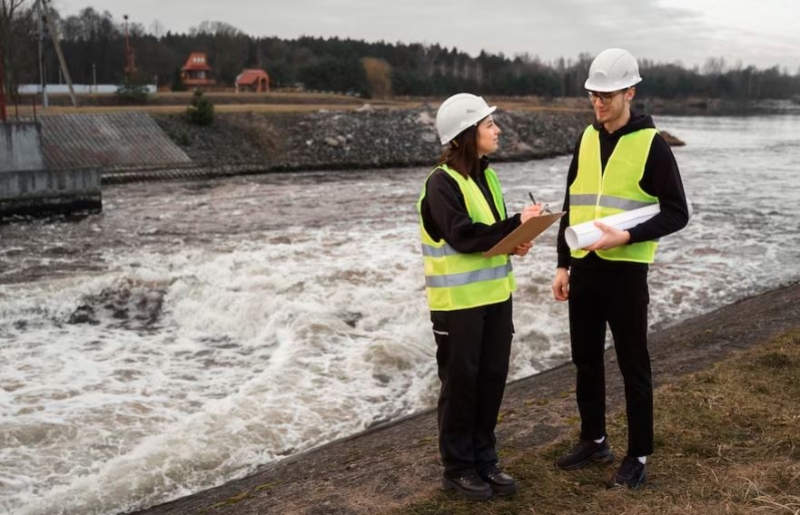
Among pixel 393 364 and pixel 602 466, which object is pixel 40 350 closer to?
pixel 393 364

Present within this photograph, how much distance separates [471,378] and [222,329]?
7.95 meters

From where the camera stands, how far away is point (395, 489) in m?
4.64

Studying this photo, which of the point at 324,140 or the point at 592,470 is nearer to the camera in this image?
the point at 592,470

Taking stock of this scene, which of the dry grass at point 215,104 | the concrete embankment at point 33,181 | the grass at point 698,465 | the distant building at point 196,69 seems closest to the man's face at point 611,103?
the grass at point 698,465

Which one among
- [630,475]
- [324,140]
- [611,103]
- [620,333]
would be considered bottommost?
[630,475]

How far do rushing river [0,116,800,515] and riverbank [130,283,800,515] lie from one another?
98 centimetres

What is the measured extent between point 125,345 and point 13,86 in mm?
34968

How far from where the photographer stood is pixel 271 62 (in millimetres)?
80375

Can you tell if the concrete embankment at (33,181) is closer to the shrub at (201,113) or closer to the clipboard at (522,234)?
the shrub at (201,113)

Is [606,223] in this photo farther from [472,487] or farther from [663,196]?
[472,487]

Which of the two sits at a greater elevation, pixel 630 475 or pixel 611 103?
pixel 611 103

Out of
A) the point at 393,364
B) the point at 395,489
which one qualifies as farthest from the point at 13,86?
the point at 395,489

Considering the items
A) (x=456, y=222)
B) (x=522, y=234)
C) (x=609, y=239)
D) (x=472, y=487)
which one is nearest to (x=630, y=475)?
(x=472, y=487)

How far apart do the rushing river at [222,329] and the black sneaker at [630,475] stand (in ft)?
12.1
